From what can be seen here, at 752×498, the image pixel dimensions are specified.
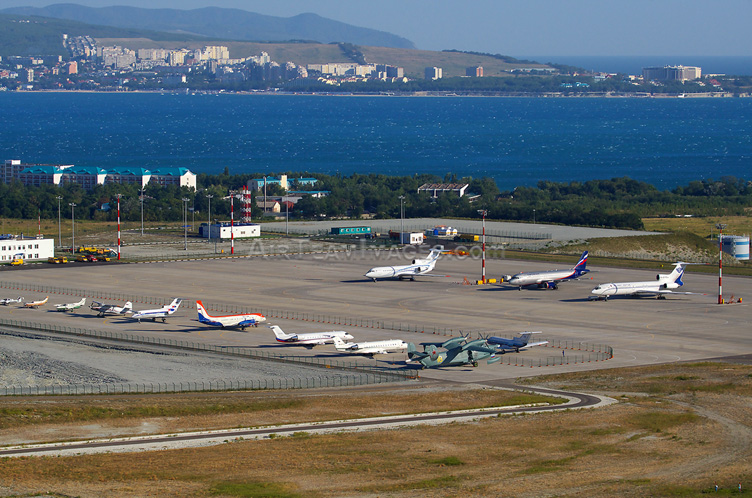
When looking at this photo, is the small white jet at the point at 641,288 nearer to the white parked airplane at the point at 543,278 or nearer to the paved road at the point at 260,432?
the white parked airplane at the point at 543,278

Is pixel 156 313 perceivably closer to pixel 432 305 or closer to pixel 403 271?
pixel 432 305

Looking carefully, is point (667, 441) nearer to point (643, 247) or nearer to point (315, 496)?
point (315, 496)

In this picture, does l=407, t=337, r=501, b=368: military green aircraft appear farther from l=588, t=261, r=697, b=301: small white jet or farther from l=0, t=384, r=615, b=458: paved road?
l=588, t=261, r=697, b=301: small white jet

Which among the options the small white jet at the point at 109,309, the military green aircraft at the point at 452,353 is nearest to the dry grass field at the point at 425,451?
the military green aircraft at the point at 452,353

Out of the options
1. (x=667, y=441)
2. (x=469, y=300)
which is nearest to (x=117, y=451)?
(x=667, y=441)

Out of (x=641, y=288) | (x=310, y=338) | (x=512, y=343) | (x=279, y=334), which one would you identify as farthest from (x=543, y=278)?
(x=279, y=334)

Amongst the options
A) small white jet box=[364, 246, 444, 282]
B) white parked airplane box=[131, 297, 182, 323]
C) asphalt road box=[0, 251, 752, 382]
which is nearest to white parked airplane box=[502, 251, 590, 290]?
asphalt road box=[0, 251, 752, 382]
